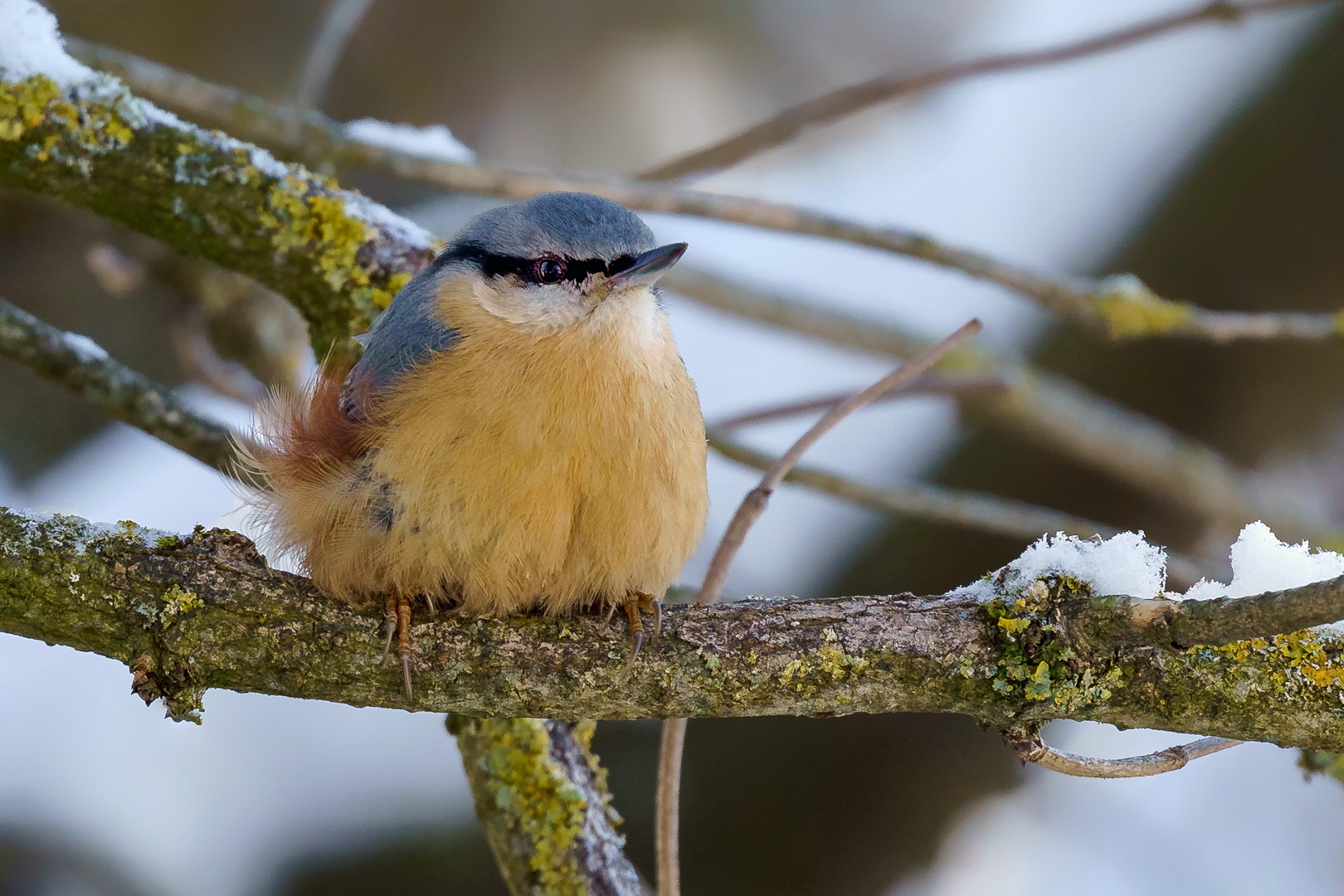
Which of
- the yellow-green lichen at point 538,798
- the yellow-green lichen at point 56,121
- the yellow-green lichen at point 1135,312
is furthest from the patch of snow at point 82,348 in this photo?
the yellow-green lichen at point 1135,312

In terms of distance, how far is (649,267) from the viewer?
1.88 metres

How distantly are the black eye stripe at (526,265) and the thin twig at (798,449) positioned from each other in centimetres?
42

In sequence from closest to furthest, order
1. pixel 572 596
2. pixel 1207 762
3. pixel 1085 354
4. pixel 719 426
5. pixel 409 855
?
pixel 572 596 < pixel 719 426 < pixel 409 855 < pixel 1207 762 < pixel 1085 354

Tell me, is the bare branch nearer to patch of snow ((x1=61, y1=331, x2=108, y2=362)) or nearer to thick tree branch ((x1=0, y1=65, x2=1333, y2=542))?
thick tree branch ((x1=0, y1=65, x2=1333, y2=542))

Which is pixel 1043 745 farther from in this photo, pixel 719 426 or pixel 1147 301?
pixel 1147 301

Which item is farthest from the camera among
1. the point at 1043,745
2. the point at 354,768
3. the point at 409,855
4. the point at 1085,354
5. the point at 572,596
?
the point at 1085,354

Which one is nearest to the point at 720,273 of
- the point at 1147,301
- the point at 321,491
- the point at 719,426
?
the point at 719,426

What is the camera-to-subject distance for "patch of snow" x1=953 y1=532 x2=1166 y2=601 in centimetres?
159

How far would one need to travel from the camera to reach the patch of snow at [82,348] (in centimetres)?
229

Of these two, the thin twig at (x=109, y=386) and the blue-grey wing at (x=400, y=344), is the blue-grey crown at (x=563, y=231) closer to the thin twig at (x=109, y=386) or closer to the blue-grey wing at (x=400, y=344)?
the blue-grey wing at (x=400, y=344)

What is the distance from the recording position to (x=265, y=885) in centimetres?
317

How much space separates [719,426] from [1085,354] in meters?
1.69

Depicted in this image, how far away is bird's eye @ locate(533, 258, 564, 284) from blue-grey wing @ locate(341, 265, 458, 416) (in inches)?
7.0

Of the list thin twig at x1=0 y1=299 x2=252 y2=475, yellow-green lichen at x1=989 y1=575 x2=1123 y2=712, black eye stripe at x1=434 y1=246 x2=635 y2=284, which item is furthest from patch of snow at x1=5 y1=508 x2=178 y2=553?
yellow-green lichen at x1=989 y1=575 x2=1123 y2=712
